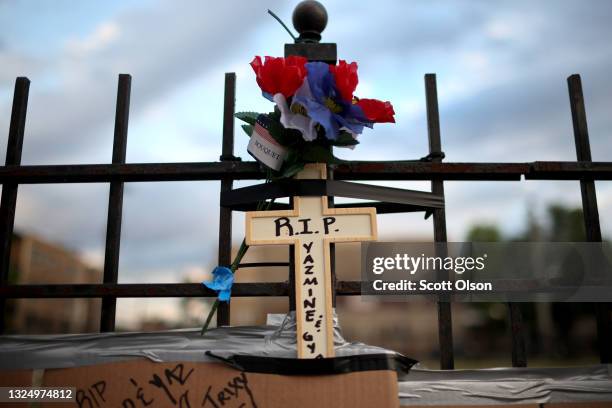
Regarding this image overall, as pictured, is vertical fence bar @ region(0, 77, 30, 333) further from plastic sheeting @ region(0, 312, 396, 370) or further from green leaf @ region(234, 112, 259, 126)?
green leaf @ region(234, 112, 259, 126)

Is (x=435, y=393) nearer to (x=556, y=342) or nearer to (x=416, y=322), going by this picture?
(x=416, y=322)

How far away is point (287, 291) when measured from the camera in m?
1.57

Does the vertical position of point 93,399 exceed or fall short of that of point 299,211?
it falls short

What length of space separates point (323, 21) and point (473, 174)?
0.75 metres

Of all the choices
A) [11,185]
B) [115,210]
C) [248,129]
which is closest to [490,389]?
[248,129]

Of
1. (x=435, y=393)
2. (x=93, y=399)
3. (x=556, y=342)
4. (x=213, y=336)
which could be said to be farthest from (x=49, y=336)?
(x=556, y=342)

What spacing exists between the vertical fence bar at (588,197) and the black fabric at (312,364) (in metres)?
0.72

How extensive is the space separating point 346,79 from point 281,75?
7.7 inches

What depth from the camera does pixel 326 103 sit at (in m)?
1.51

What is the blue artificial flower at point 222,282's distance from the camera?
5.03ft

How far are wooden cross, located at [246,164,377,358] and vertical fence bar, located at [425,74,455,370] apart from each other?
288mm

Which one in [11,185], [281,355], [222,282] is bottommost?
[281,355]

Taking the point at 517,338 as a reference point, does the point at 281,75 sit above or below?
above

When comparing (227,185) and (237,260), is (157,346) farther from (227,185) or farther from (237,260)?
(227,185)
